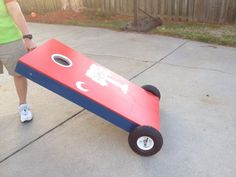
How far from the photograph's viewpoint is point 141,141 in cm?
274

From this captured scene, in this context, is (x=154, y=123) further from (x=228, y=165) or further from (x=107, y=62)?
(x=107, y=62)

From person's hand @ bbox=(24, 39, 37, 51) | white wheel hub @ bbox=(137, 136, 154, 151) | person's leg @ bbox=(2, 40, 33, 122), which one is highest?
person's hand @ bbox=(24, 39, 37, 51)

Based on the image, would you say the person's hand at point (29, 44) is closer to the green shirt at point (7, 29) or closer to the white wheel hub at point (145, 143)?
the green shirt at point (7, 29)

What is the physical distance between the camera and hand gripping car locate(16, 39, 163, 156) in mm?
2709

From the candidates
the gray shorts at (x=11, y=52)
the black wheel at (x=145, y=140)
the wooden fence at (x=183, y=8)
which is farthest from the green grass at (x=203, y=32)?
the gray shorts at (x=11, y=52)

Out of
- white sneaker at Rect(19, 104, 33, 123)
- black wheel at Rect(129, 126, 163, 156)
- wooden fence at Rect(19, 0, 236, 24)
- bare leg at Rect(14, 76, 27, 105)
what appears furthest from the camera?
wooden fence at Rect(19, 0, 236, 24)

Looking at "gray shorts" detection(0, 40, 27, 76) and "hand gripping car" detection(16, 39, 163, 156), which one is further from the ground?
"gray shorts" detection(0, 40, 27, 76)

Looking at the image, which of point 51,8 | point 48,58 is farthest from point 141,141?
point 51,8

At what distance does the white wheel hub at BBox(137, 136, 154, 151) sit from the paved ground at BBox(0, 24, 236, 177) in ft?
0.31

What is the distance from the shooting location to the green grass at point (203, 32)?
5.70 m

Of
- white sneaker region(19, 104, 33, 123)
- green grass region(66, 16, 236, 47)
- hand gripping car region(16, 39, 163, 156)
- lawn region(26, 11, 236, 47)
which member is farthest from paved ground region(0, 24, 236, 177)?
lawn region(26, 11, 236, 47)

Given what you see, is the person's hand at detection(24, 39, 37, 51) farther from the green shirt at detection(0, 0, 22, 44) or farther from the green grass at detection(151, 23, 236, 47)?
the green grass at detection(151, 23, 236, 47)

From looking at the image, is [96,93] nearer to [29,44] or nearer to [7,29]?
[29,44]

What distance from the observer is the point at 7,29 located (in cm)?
294
